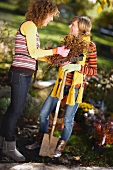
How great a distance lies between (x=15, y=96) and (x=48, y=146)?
2.96 ft

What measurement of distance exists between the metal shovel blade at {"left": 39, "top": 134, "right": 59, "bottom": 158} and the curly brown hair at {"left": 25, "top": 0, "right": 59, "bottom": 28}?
1494 mm

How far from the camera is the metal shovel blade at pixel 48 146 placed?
16.0 feet

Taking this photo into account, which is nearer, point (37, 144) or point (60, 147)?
point (60, 147)

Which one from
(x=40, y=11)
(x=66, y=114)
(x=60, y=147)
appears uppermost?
(x=40, y=11)

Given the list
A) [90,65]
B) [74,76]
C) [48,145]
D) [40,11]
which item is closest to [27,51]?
[40,11]

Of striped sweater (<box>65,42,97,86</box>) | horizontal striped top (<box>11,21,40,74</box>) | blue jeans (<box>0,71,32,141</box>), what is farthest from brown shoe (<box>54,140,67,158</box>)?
horizontal striped top (<box>11,21,40,74</box>)

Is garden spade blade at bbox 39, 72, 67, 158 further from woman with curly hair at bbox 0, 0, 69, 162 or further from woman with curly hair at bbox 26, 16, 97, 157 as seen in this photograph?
woman with curly hair at bbox 0, 0, 69, 162

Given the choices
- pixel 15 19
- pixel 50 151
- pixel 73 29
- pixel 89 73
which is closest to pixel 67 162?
pixel 50 151

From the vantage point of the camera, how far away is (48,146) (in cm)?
493

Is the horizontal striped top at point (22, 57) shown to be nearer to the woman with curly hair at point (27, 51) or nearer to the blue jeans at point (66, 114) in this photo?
the woman with curly hair at point (27, 51)

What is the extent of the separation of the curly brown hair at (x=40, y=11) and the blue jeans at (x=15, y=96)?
63 cm

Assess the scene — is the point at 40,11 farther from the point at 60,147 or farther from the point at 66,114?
the point at 60,147

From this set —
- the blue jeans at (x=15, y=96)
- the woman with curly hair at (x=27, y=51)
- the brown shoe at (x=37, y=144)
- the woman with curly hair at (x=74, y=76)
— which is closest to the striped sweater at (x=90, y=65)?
the woman with curly hair at (x=74, y=76)

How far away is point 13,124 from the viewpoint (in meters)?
4.60
